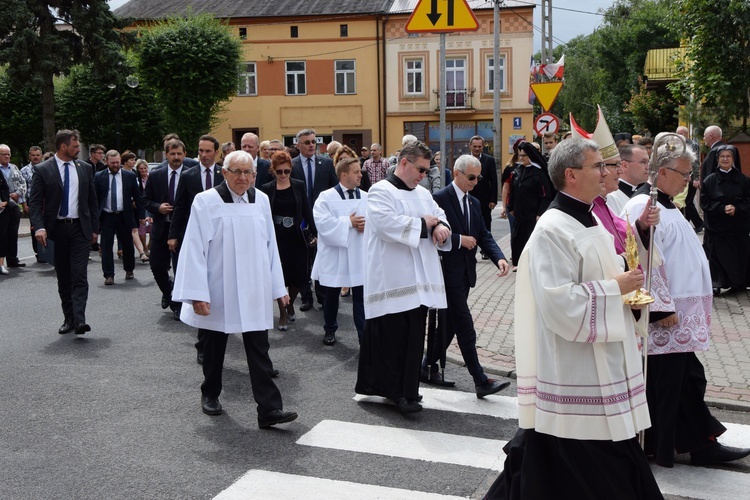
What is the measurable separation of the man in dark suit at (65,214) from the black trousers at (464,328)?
4291mm

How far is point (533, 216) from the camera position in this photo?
12461mm

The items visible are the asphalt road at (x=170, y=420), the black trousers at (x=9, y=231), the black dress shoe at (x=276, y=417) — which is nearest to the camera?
the asphalt road at (x=170, y=420)

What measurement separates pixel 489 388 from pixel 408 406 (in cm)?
75

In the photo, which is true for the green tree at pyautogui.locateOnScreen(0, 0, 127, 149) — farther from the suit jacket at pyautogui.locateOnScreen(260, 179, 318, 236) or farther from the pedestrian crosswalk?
the pedestrian crosswalk

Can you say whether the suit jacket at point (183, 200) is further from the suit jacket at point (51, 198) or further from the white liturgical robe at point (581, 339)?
the white liturgical robe at point (581, 339)

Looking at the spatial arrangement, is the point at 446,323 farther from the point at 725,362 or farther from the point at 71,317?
the point at 71,317

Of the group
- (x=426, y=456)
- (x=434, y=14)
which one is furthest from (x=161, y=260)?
(x=426, y=456)

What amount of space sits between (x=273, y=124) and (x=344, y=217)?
37.7 m

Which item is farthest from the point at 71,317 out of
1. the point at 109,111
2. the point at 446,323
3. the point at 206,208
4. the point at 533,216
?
the point at 109,111

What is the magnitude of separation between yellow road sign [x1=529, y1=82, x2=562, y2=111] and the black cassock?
5.76 metres

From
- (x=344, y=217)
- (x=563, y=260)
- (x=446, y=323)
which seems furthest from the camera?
(x=344, y=217)

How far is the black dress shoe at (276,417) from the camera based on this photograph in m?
5.98

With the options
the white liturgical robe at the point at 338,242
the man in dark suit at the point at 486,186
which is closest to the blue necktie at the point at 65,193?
the white liturgical robe at the point at 338,242

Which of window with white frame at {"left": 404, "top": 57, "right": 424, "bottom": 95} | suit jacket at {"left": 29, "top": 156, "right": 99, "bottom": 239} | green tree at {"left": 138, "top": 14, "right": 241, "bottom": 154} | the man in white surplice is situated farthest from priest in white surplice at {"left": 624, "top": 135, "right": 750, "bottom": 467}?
window with white frame at {"left": 404, "top": 57, "right": 424, "bottom": 95}
